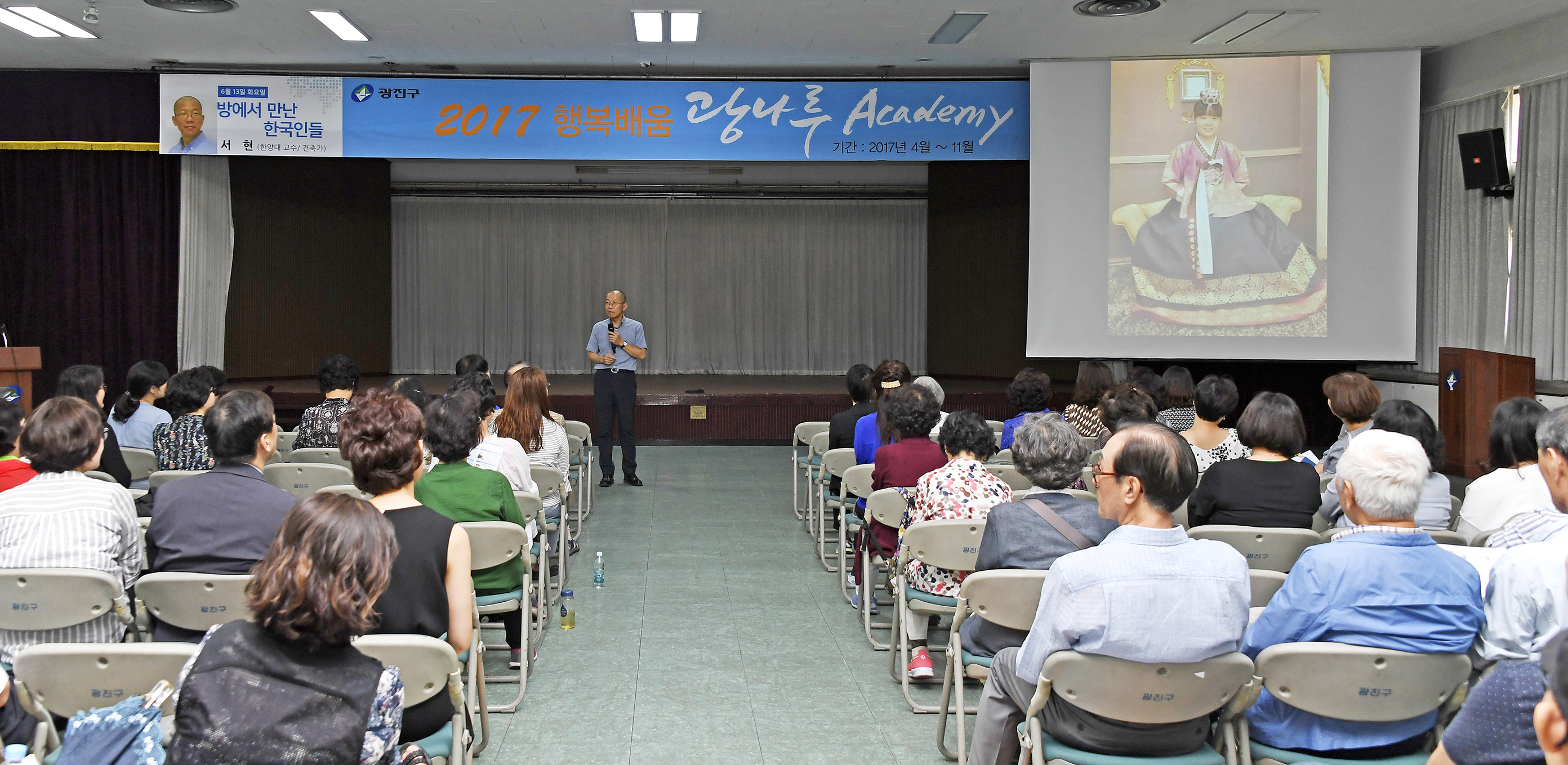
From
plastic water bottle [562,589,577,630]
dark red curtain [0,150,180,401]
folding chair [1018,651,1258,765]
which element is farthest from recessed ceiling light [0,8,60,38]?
folding chair [1018,651,1258,765]

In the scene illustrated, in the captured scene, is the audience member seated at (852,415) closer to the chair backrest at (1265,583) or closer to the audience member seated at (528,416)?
the audience member seated at (528,416)

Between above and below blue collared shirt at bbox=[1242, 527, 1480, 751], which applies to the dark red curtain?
above

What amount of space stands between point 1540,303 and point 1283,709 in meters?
7.09

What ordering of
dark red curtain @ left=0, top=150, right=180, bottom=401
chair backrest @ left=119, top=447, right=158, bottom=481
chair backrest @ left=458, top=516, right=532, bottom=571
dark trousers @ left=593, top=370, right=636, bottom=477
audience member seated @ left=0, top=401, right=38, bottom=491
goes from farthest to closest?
dark red curtain @ left=0, top=150, right=180, bottom=401, dark trousers @ left=593, top=370, right=636, bottom=477, chair backrest @ left=119, top=447, right=158, bottom=481, chair backrest @ left=458, top=516, right=532, bottom=571, audience member seated @ left=0, top=401, right=38, bottom=491

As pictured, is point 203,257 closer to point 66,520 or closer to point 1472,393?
point 66,520

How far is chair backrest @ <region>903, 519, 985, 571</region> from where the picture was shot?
3398mm

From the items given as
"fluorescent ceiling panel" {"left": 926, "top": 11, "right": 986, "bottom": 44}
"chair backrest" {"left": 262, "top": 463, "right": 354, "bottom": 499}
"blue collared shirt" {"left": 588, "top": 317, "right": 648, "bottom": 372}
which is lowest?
"chair backrest" {"left": 262, "top": 463, "right": 354, "bottom": 499}

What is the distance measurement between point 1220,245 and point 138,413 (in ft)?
24.3

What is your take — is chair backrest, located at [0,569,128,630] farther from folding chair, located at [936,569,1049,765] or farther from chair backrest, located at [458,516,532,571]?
folding chair, located at [936,569,1049,765]

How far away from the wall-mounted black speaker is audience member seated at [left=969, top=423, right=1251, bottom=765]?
7.17 meters

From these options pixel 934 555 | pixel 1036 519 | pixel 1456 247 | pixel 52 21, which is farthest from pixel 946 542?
pixel 52 21

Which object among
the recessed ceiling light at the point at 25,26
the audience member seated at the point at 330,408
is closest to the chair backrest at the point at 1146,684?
the audience member seated at the point at 330,408

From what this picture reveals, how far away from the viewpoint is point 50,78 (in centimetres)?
877

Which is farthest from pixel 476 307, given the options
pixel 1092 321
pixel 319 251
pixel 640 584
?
pixel 640 584
